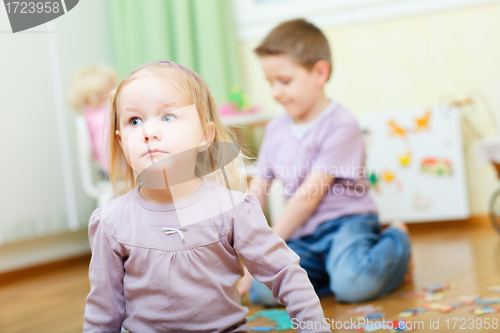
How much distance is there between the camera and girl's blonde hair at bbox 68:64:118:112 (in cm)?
207

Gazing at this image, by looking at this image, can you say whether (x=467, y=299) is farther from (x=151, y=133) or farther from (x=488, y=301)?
(x=151, y=133)

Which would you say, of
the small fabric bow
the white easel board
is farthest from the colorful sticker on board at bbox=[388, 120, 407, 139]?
the small fabric bow

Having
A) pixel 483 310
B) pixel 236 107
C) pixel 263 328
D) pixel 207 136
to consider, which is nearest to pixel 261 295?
pixel 263 328

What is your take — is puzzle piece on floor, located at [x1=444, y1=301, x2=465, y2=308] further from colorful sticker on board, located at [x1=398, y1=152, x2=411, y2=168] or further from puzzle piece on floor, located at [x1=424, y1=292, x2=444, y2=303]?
colorful sticker on board, located at [x1=398, y1=152, x2=411, y2=168]

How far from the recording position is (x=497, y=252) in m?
1.53

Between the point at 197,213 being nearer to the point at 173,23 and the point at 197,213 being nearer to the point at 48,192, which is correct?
the point at 48,192

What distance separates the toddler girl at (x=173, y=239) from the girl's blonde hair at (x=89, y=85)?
56.2 inches

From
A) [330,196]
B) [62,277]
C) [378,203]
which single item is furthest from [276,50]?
[62,277]

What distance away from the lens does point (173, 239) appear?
2.25ft

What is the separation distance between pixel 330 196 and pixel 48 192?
1.38m

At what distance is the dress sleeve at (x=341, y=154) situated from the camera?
1263mm

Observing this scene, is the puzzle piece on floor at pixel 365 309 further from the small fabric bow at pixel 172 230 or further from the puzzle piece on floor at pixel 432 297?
the small fabric bow at pixel 172 230

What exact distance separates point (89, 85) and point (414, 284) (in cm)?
146

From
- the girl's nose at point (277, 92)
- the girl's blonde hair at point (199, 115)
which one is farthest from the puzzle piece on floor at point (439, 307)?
the girl's nose at point (277, 92)
